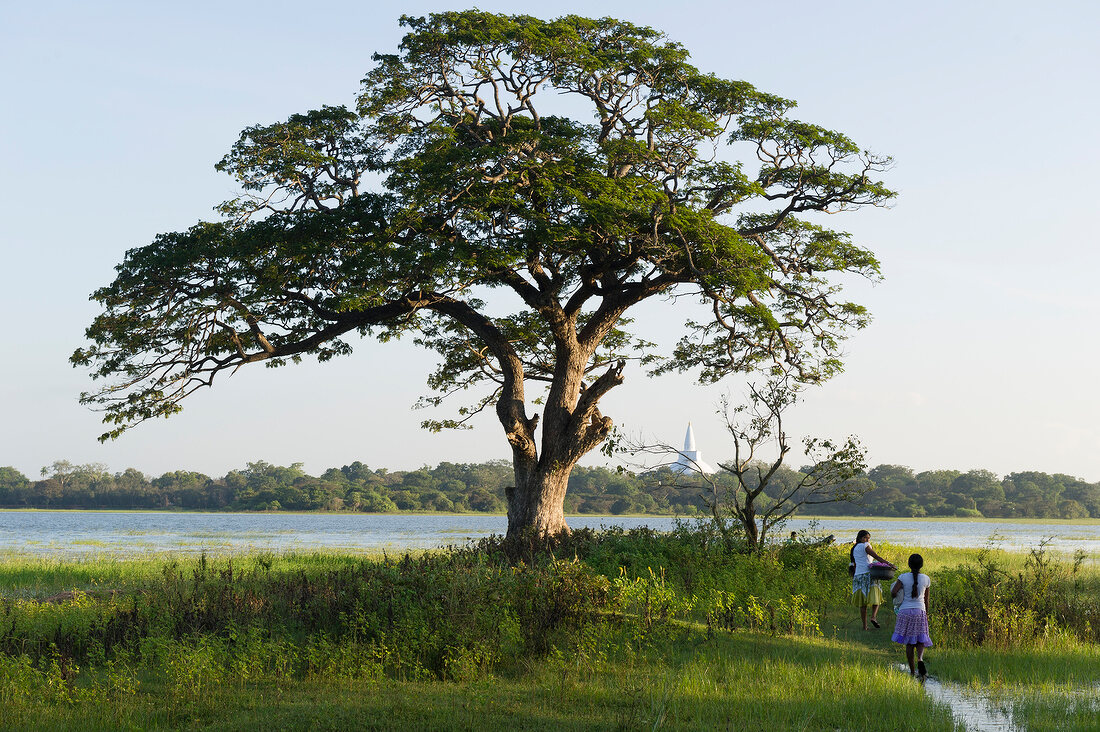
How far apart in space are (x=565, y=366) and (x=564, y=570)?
36.6 feet

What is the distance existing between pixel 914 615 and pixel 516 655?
540 centimetres

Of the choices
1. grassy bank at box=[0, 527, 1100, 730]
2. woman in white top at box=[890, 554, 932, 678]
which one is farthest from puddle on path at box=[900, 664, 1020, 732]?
woman in white top at box=[890, 554, 932, 678]

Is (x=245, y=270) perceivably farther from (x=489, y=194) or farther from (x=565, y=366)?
(x=565, y=366)

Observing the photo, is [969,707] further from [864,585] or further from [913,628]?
[864,585]

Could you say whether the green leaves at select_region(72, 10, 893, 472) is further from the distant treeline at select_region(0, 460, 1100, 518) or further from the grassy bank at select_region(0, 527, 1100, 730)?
the distant treeline at select_region(0, 460, 1100, 518)

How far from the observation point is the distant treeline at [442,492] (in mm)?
105188

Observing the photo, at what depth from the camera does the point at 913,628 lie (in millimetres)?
11766

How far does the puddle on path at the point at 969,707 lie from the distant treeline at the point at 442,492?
289 feet

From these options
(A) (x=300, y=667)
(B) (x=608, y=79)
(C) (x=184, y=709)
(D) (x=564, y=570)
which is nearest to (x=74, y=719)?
(C) (x=184, y=709)

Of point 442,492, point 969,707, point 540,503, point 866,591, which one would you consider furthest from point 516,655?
point 442,492

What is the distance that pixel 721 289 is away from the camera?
20.5 metres

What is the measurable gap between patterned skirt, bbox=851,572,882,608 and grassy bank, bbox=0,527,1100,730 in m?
0.49

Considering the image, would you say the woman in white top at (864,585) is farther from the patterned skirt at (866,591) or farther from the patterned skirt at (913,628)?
the patterned skirt at (913,628)

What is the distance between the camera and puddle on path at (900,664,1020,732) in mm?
8957
